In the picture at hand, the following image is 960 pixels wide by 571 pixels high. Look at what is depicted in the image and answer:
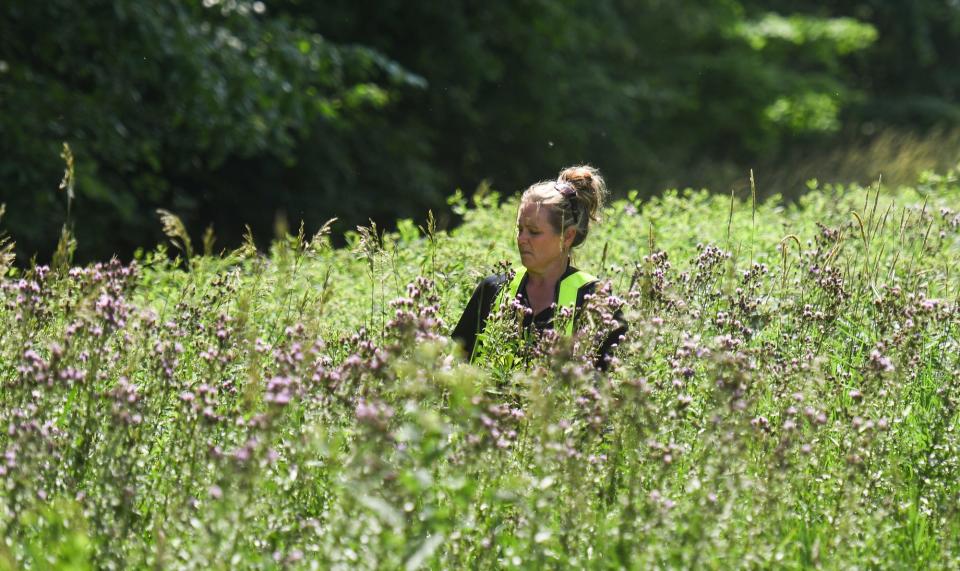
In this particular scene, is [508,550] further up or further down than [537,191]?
further down

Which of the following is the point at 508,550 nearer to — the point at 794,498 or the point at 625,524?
the point at 625,524

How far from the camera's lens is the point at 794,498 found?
409cm

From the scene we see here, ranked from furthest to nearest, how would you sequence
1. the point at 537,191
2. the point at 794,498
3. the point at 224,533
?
1. the point at 537,191
2. the point at 794,498
3. the point at 224,533

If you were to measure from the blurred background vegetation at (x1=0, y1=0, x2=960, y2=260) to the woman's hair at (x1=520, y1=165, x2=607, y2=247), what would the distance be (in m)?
7.41

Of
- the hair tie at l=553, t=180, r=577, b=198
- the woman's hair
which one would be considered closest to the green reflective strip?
the woman's hair

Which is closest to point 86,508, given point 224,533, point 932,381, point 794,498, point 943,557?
point 224,533

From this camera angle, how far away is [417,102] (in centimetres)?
2005

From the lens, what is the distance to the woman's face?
541 centimetres

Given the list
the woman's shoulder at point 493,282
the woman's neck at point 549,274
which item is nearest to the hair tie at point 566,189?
the woman's neck at point 549,274

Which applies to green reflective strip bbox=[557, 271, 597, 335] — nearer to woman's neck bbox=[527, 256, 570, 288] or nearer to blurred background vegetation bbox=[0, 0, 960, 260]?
woman's neck bbox=[527, 256, 570, 288]

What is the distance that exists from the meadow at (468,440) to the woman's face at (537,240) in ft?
0.63

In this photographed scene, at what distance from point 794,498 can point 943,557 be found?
521mm

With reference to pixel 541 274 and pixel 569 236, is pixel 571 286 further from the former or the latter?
pixel 569 236

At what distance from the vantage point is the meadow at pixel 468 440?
10.9ft
